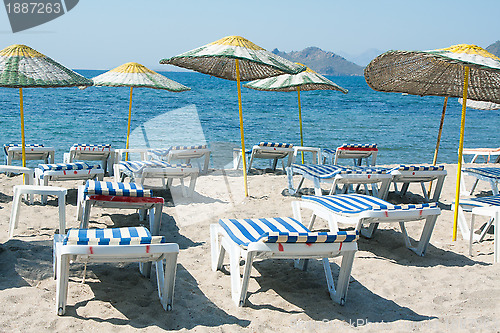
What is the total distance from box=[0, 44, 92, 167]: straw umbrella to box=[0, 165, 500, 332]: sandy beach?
1.61 meters

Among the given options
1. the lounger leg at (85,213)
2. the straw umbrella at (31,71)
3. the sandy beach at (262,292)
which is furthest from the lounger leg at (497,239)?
the straw umbrella at (31,71)

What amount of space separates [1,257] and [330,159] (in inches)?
276

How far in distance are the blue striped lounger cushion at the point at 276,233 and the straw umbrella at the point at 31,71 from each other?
2980mm

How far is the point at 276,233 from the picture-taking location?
379 centimetres

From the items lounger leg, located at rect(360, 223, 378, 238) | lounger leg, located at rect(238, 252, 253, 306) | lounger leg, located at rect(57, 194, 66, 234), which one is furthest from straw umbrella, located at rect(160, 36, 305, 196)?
lounger leg, located at rect(238, 252, 253, 306)

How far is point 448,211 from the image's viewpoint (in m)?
7.10

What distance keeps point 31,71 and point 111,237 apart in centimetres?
323

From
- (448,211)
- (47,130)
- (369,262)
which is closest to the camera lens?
(369,262)

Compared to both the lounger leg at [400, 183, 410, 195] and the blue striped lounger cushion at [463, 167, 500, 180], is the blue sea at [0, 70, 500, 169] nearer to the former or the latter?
the lounger leg at [400, 183, 410, 195]

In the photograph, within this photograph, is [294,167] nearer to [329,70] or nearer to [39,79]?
[39,79]

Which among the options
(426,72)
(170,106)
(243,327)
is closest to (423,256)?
(243,327)

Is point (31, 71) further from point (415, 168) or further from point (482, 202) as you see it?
point (482, 202)

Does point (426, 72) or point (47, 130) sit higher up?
point (426, 72)

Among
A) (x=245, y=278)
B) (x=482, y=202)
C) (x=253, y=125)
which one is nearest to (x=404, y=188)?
(x=482, y=202)
